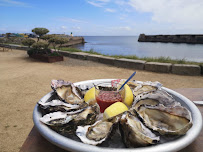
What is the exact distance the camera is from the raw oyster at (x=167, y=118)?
Answer: 2.68 ft

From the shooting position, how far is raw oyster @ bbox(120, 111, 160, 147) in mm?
751

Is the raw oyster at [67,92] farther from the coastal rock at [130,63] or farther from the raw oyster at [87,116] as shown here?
the coastal rock at [130,63]

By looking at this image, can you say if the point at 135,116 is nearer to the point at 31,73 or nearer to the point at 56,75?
the point at 56,75

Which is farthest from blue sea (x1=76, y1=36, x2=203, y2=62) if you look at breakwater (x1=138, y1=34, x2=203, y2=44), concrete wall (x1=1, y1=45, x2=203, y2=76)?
breakwater (x1=138, y1=34, x2=203, y2=44)

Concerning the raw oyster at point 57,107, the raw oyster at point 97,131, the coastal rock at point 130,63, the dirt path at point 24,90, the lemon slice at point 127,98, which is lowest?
the dirt path at point 24,90

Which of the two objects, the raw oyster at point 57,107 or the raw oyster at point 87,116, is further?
the raw oyster at point 57,107

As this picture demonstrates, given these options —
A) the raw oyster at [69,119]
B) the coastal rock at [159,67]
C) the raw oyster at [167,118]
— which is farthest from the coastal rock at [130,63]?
the raw oyster at [69,119]

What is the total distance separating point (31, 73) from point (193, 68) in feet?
21.8

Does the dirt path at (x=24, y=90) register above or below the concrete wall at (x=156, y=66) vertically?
below

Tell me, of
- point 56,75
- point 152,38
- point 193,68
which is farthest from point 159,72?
point 152,38

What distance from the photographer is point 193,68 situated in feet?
20.2

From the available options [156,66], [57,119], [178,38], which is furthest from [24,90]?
[178,38]

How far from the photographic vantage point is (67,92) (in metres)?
1.32

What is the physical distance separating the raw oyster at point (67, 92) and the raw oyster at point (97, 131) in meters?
0.38
